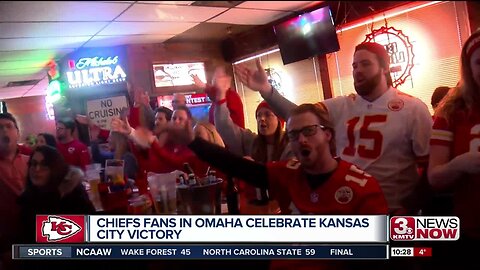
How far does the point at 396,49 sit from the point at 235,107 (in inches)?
22.5

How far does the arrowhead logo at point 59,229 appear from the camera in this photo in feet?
3.46

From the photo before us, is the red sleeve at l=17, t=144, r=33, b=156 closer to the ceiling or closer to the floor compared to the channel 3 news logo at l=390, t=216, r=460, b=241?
closer to the ceiling

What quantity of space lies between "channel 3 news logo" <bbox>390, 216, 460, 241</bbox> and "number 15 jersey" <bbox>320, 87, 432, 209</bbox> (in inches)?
1.8

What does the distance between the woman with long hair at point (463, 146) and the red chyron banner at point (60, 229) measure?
878mm

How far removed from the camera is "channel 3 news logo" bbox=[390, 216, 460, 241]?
1035 millimetres

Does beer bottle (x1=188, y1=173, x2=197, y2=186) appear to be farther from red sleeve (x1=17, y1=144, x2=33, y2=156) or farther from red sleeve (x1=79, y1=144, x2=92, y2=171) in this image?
red sleeve (x1=17, y1=144, x2=33, y2=156)

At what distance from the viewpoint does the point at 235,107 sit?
3.47 feet

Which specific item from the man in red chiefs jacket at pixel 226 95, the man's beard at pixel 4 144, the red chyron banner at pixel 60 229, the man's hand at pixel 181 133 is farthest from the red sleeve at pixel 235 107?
the man's beard at pixel 4 144

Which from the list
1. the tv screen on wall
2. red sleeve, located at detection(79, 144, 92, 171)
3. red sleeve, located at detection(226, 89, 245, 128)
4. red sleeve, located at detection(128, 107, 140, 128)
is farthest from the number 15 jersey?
red sleeve, located at detection(79, 144, 92, 171)

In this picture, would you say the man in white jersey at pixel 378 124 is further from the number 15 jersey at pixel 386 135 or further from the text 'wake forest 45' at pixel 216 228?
A: the text 'wake forest 45' at pixel 216 228

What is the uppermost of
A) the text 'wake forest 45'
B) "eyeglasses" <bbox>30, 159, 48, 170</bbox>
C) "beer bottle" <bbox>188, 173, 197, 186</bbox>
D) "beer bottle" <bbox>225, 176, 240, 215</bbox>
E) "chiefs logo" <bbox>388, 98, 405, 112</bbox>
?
"chiefs logo" <bbox>388, 98, 405, 112</bbox>

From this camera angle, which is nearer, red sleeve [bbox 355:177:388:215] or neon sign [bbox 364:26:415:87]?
red sleeve [bbox 355:177:388:215]

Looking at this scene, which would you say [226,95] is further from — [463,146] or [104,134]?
[463,146]

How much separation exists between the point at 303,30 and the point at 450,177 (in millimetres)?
504
